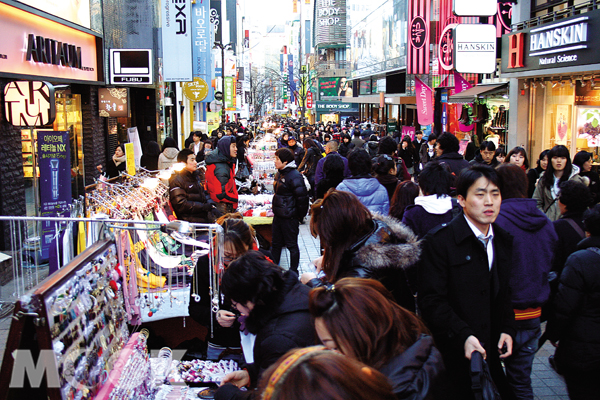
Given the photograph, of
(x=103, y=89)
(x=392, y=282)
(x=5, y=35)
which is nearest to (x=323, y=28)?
(x=103, y=89)

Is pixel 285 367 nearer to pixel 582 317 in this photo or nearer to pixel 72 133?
pixel 582 317

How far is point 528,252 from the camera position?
4.00 m

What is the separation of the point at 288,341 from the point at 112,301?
0.96m

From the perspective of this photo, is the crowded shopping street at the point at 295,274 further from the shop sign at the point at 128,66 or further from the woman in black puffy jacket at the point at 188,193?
the shop sign at the point at 128,66

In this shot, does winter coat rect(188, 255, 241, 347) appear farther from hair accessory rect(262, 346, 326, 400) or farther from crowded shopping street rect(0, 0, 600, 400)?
hair accessory rect(262, 346, 326, 400)

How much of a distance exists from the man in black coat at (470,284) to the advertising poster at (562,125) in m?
11.8

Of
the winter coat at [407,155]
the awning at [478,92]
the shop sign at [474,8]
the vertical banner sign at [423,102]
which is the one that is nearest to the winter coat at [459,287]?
the shop sign at [474,8]

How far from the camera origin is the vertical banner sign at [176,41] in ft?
63.8

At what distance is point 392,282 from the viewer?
3904 mm

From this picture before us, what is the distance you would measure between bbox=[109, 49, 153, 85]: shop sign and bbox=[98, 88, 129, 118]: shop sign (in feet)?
1.29

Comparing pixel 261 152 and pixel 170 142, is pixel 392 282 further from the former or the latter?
pixel 261 152

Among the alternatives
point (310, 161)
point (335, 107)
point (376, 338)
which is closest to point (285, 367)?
point (376, 338)

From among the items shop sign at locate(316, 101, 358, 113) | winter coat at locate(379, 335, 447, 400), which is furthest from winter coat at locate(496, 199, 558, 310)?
shop sign at locate(316, 101, 358, 113)

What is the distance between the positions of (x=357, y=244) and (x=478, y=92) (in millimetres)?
16019
